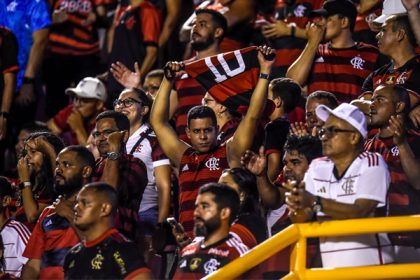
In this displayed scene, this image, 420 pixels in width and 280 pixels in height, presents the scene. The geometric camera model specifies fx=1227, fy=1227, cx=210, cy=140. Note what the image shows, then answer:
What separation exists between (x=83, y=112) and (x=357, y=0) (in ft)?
10.1

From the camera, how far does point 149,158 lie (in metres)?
10.4

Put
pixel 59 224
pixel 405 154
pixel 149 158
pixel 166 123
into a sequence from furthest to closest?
pixel 149 158
pixel 166 123
pixel 59 224
pixel 405 154

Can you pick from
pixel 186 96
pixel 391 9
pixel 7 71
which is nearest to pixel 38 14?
pixel 7 71

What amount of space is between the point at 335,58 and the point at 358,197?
3411 millimetres

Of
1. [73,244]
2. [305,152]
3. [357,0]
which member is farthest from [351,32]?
[73,244]

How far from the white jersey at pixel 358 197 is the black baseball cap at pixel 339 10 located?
3.34 meters

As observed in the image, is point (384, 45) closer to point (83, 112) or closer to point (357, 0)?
point (357, 0)

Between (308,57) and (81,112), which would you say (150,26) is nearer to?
(81,112)

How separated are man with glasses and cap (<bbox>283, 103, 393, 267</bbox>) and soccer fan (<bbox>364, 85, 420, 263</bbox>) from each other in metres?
0.45

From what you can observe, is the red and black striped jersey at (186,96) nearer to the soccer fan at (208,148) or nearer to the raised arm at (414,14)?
the soccer fan at (208,148)

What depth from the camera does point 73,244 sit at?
8750 millimetres

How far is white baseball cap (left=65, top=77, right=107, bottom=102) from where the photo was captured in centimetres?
1269

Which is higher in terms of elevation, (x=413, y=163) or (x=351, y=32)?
(x=351, y=32)

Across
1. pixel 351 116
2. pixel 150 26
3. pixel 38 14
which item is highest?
pixel 38 14
